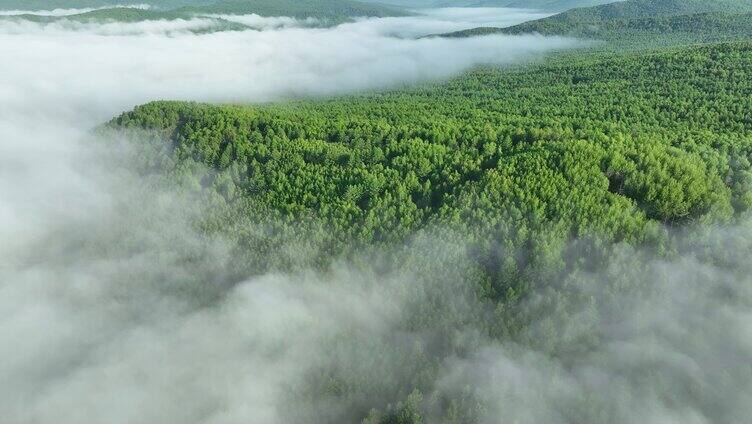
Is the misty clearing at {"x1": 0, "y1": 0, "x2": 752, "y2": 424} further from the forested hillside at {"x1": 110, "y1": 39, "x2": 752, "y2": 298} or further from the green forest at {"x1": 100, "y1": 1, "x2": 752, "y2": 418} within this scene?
the forested hillside at {"x1": 110, "y1": 39, "x2": 752, "y2": 298}

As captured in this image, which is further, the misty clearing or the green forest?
the green forest

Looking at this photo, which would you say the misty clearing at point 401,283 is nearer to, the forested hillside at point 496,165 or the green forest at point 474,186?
the green forest at point 474,186

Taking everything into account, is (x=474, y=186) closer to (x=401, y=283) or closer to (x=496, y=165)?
(x=496, y=165)

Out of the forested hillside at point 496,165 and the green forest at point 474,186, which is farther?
the forested hillside at point 496,165

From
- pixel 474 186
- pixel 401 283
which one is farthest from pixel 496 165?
pixel 401 283

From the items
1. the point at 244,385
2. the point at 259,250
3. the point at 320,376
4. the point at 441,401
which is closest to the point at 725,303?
the point at 441,401

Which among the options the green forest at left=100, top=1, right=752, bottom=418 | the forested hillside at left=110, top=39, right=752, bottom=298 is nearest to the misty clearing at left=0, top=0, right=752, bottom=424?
the green forest at left=100, top=1, right=752, bottom=418

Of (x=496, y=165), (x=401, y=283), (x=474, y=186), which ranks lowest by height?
(x=401, y=283)

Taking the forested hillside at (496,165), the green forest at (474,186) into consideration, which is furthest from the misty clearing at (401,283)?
the forested hillside at (496,165)

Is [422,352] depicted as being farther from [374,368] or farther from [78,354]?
[78,354]

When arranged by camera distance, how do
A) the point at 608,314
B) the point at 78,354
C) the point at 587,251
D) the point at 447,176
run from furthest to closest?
the point at 447,176, the point at 78,354, the point at 587,251, the point at 608,314

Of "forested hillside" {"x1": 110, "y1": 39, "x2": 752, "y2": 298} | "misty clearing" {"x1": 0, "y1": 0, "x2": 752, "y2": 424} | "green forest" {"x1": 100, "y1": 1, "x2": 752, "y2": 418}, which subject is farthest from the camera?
"forested hillside" {"x1": 110, "y1": 39, "x2": 752, "y2": 298}
